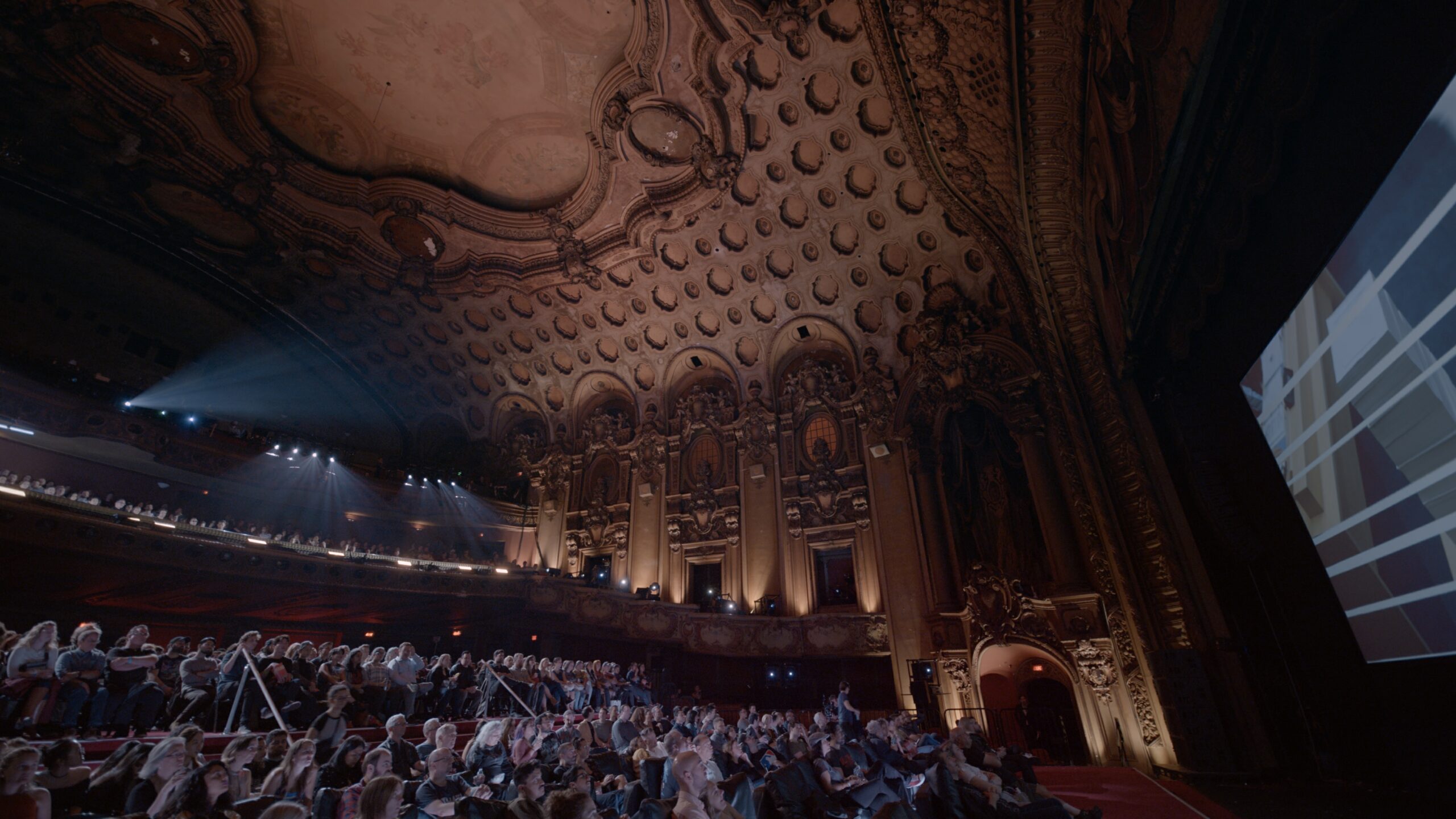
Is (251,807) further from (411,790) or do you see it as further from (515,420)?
(515,420)

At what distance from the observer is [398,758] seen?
5453mm

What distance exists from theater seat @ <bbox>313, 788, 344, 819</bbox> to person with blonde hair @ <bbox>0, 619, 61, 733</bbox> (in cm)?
396

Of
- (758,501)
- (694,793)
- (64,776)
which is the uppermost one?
(758,501)

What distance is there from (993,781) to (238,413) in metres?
26.8

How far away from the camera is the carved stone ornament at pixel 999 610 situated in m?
12.5

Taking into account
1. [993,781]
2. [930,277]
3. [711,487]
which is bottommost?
[993,781]

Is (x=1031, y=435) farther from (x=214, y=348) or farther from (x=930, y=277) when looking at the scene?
(x=214, y=348)

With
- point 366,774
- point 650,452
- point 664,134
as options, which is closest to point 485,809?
point 366,774

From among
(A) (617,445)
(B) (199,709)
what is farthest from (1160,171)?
(A) (617,445)

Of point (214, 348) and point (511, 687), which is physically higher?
point (214, 348)

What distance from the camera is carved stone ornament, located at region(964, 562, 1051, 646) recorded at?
1248 cm

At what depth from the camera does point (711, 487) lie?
20.4 m

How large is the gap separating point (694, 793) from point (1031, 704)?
1214cm

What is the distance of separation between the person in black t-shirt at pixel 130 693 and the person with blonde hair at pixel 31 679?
26.9 inches
